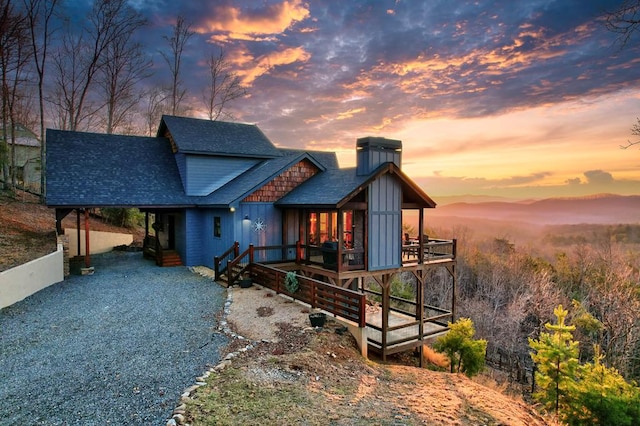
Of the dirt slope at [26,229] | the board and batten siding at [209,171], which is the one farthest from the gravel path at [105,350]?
the board and batten siding at [209,171]

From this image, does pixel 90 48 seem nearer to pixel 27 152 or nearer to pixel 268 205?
pixel 27 152

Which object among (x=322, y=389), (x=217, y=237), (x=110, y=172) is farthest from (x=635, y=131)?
(x=110, y=172)

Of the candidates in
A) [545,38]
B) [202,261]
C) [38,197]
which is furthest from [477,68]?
[38,197]

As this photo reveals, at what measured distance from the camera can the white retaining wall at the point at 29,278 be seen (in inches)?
406

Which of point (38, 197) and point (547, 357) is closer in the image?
point (547, 357)

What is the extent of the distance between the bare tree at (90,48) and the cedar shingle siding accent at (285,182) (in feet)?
67.5

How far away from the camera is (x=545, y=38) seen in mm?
13305

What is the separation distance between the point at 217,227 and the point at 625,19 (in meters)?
15.2

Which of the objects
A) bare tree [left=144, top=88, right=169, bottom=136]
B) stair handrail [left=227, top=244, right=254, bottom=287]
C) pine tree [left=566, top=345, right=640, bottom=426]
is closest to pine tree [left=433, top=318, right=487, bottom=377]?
pine tree [left=566, top=345, right=640, bottom=426]

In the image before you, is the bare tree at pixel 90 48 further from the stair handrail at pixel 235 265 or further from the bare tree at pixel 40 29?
the stair handrail at pixel 235 265

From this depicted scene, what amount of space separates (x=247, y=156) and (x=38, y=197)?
55.5 ft

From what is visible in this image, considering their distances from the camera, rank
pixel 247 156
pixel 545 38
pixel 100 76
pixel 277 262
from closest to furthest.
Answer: pixel 545 38, pixel 277 262, pixel 247 156, pixel 100 76

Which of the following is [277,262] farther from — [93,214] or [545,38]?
[93,214]

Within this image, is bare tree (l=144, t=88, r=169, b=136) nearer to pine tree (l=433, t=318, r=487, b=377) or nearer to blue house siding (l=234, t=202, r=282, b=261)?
blue house siding (l=234, t=202, r=282, b=261)
